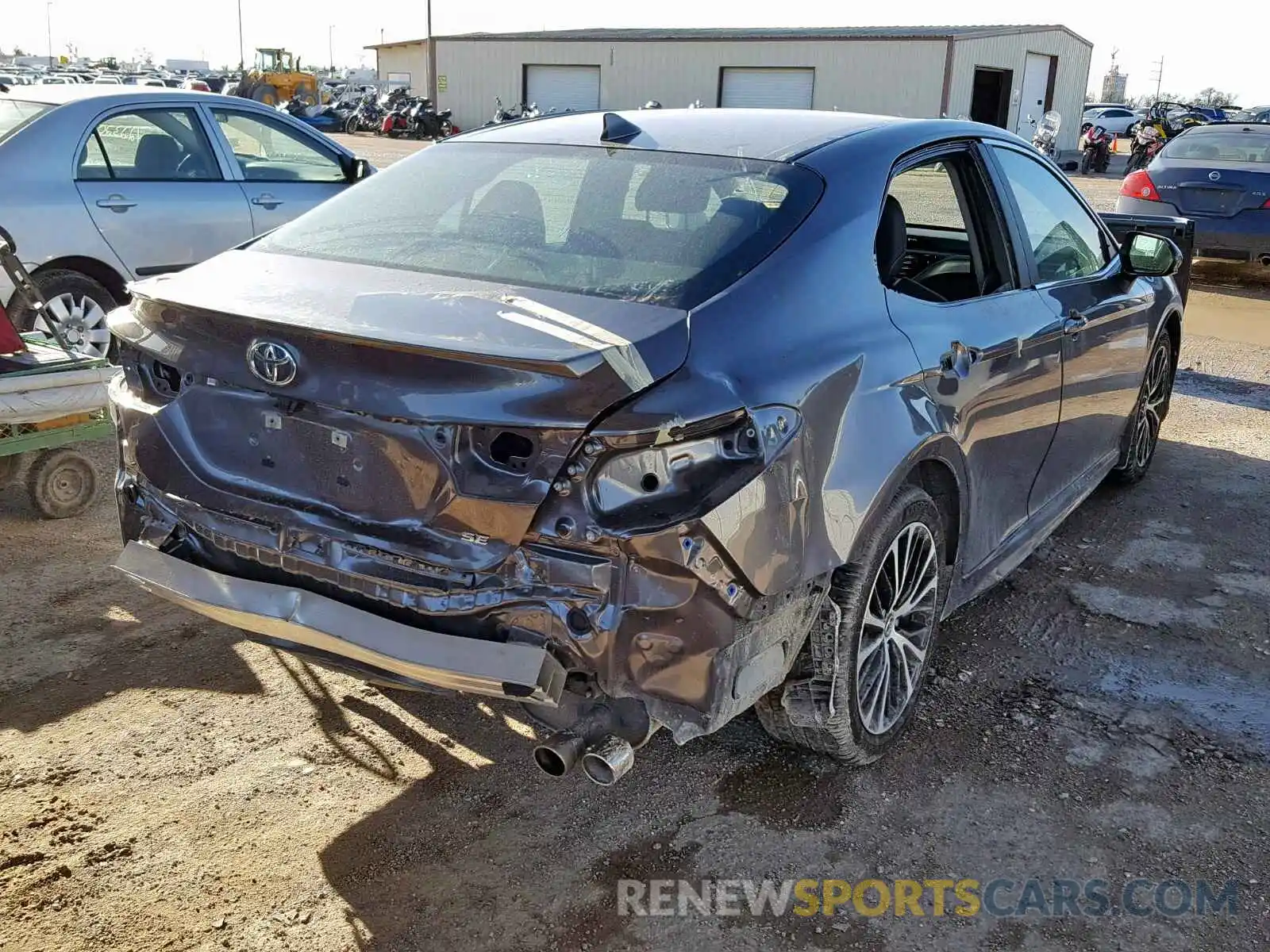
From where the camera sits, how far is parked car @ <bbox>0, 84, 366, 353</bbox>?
20.4 ft

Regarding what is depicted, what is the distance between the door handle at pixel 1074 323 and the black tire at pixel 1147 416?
4.01 feet

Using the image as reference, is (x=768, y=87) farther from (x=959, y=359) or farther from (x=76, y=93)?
(x=959, y=359)

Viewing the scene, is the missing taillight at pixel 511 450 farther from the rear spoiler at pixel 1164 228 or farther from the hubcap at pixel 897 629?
the rear spoiler at pixel 1164 228

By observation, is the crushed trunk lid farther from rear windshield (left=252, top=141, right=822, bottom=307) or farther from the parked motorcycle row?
the parked motorcycle row

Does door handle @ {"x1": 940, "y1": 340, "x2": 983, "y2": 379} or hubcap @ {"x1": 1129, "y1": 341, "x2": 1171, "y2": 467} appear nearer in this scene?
door handle @ {"x1": 940, "y1": 340, "x2": 983, "y2": 379}

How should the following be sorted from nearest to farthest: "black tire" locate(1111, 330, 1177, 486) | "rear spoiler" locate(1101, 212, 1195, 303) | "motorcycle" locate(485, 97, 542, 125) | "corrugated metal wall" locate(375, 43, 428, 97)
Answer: "black tire" locate(1111, 330, 1177, 486) → "rear spoiler" locate(1101, 212, 1195, 303) → "motorcycle" locate(485, 97, 542, 125) → "corrugated metal wall" locate(375, 43, 428, 97)

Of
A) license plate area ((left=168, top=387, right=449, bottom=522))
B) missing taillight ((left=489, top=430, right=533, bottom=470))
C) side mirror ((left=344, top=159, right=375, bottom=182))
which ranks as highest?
side mirror ((left=344, top=159, right=375, bottom=182))

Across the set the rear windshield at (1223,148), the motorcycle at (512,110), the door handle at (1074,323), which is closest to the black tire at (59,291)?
the door handle at (1074,323)

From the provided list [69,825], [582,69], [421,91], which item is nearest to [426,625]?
[69,825]

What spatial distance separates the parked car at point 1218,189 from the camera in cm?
1106

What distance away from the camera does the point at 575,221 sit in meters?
3.19

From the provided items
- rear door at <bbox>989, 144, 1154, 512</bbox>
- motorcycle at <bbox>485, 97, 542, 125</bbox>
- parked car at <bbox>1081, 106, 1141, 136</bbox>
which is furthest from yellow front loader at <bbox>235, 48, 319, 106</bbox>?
rear door at <bbox>989, 144, 1154, 512</bbox>

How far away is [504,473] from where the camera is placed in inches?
97.3

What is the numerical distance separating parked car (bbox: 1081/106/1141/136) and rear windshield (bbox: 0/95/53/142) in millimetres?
40957
